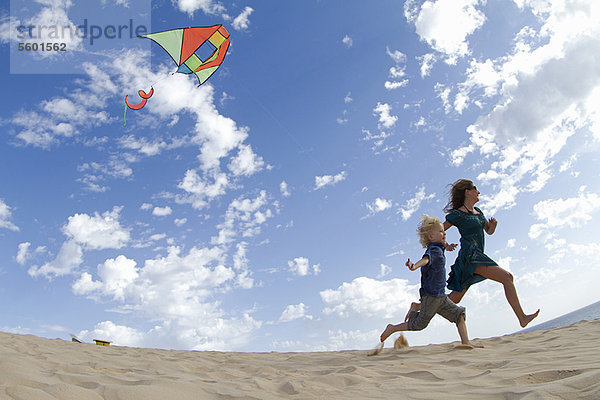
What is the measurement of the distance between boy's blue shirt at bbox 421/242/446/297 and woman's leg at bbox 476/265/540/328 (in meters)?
0.71

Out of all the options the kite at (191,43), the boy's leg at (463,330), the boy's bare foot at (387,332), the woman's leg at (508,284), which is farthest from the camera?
the kite at (191,43)

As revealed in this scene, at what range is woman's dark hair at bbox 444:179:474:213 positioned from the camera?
561cm

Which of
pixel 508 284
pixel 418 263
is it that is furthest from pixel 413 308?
pixel 508 284

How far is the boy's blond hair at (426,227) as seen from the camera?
502 cm

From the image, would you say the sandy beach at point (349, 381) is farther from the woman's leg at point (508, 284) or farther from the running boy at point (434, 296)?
the woman's leg at point (508, 284)

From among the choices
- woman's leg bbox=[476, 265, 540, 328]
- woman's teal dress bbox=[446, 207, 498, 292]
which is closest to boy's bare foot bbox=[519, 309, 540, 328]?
woman's leg bbox=[476, 265, 540, 328]

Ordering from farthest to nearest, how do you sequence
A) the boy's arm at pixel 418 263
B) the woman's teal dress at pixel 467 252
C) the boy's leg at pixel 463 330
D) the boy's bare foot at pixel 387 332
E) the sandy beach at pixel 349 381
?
1. the woman's teal dress at pixel 467 252
2. the boy's bare foot at pixel 387 332
3. the boy's leg at pixel 463 330
4. the boy's arm at pixel 418 263
5. the sandy beach at pixel 349 381

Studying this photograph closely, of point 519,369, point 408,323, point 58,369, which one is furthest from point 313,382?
point 408,323

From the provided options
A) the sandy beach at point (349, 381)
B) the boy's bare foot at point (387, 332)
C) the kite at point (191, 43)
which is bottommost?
the sandy beach at point (349, 381)

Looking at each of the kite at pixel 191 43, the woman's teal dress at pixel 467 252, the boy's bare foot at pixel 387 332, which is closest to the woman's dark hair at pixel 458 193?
Result: the woman's teal dress at pixel 467 252

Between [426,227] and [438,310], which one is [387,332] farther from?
[426,227]

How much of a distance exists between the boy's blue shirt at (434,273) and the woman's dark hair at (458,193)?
1.01 m

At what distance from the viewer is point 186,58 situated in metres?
13.1

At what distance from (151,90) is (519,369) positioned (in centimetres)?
1090
